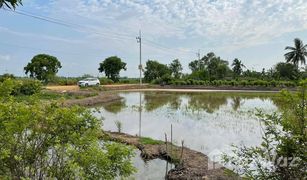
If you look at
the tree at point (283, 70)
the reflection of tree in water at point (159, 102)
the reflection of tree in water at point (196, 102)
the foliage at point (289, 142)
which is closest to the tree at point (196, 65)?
the tree at point (283, 70)

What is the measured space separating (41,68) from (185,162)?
1507 inches

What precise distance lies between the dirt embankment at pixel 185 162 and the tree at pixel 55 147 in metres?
3.15

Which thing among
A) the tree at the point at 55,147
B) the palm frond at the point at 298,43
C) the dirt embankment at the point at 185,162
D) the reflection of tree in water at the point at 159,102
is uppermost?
the palm frond at the point at 298,43

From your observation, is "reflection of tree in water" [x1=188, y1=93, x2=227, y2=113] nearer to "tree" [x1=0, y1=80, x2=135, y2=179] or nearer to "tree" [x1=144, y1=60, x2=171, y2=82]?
"tree" [x1=0, y1=80, x2=135, y2=179]

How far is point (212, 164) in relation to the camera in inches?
343

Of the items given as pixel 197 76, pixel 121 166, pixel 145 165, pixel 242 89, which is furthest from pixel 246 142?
pixel 197 76

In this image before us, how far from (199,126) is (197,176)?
309 inches

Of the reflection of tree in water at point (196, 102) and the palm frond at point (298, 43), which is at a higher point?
the palm frond at point (298, 43)

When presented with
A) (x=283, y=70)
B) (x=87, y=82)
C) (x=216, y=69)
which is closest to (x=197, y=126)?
(x=87, y=82)

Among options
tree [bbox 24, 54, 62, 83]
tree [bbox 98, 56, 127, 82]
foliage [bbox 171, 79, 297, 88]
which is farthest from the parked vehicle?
foliage [bbox 171, 79, 297, 88]

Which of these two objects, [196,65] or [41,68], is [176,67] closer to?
[196,65]

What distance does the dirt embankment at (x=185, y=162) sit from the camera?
7.75m

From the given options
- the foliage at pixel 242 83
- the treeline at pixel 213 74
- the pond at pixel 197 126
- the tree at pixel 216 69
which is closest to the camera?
the pond at pixel 197 126

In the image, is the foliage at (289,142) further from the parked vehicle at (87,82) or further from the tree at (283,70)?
the tree at (283,70)
